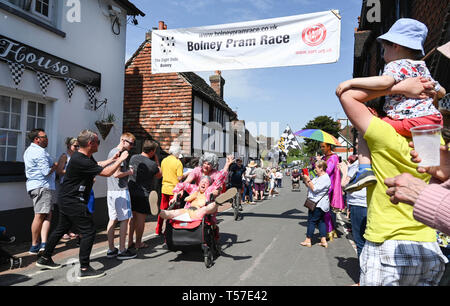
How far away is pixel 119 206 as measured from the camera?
17.6 ft

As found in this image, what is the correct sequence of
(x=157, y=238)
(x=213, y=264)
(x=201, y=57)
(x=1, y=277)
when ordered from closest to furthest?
(x=1, y=277) < (x=213, y=264) < (x=157, y=238) < (x=201, y=57)

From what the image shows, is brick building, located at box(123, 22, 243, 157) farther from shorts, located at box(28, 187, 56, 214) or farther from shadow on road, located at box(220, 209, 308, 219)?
shorts, located at box(28, 187, 56, 214)

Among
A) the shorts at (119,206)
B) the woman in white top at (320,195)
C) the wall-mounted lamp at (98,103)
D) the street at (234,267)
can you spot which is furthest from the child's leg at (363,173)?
the wall-mounted lamp at (98,103)

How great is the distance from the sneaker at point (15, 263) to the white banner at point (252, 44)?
5347 millimetres

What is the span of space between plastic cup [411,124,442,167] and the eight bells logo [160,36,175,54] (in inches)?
291

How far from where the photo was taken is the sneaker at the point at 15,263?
4752 mm

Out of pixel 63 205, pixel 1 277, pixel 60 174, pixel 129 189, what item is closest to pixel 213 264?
pixel 129 189

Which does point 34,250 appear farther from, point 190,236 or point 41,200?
point 190,236

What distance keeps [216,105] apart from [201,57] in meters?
10.4

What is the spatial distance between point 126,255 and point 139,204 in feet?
3.04

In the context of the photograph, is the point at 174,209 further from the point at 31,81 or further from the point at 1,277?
the point at 31,81

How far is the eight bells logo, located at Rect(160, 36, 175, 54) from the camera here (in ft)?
26.2

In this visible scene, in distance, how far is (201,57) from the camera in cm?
780

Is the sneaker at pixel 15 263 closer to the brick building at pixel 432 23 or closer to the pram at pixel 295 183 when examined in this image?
the brick building at pixel 432 23
